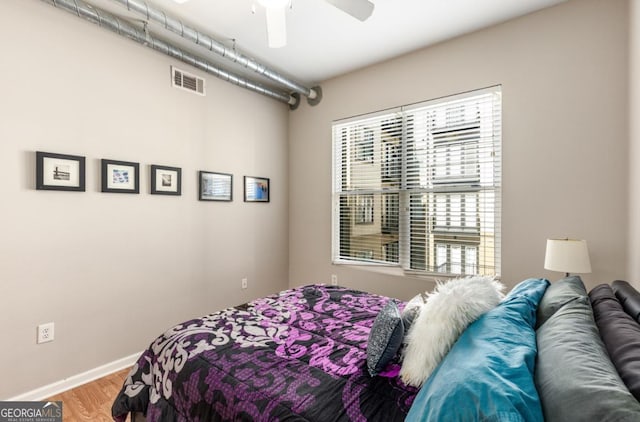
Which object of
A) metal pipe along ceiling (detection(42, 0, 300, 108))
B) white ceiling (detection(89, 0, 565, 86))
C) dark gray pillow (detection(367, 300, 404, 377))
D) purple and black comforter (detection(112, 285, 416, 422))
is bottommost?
purple and black comforter (detection(112, 285, 416, 422))

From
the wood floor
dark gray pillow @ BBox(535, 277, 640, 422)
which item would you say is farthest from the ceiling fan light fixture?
the wood floor

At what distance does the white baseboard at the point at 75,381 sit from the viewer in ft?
7.10

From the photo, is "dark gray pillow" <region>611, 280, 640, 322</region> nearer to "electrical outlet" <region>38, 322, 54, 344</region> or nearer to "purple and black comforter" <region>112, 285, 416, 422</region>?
"purple and black comforter" <region>112, 285, 416, 422</region>

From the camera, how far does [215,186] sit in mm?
3287

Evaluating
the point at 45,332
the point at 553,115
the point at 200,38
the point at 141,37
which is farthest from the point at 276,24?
the point at 45,332

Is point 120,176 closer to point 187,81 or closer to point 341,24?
point 187,81

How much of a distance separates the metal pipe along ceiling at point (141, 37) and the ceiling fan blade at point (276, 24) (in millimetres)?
1273

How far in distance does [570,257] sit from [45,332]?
363cm

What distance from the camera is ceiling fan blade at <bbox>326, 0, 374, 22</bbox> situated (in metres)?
1.79

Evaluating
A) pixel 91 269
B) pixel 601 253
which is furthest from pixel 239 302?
pixel 601 253

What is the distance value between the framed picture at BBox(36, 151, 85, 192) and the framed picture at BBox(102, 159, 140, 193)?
151 millimetres

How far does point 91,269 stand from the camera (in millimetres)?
2443

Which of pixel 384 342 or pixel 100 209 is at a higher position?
pixel 100 209

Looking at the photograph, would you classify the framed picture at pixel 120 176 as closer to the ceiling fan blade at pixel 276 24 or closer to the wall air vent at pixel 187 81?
the wall air vent at pixel 187 81
